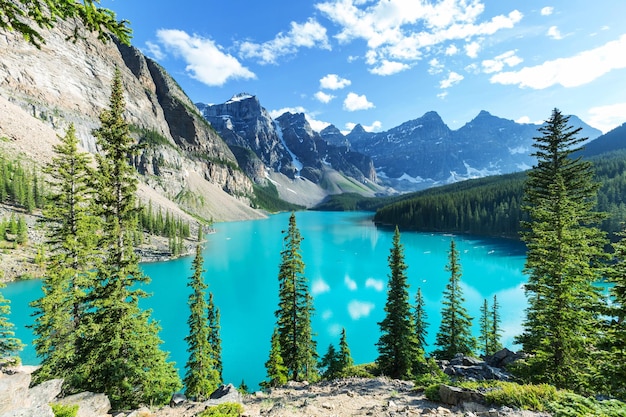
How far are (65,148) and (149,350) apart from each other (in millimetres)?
12262

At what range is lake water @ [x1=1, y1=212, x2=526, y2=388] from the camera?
33188mm

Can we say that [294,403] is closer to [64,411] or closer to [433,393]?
[433,393]

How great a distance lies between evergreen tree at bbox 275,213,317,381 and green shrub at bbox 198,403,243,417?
1403 centimetres

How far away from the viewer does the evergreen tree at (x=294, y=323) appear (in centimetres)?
2325

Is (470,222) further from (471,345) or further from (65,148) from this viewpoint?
(65,148)

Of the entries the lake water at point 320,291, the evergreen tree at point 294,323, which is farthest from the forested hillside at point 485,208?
the evergreen tree at point 294,323

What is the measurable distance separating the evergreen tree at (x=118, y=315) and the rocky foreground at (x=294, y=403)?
2372 mm

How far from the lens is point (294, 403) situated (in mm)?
11656

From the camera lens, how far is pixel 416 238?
111250mm

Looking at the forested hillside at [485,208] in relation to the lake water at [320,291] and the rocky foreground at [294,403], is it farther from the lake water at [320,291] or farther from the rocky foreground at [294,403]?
the rocky foreground at [294,403]

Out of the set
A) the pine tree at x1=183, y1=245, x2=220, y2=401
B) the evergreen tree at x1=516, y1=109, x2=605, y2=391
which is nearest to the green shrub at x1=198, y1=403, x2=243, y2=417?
the evergreen tree at x1=516, y1=109, x2=605, y2=391

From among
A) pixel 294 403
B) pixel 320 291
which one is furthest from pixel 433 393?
pixel 320 291

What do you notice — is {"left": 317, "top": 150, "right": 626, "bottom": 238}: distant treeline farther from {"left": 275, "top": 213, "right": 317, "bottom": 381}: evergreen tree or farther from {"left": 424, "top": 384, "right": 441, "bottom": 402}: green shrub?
{"left": 424, "top": 384, "right": 441, "bottom": 402}: green shrub

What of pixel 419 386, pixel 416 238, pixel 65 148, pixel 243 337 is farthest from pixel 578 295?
pixel 416 238
